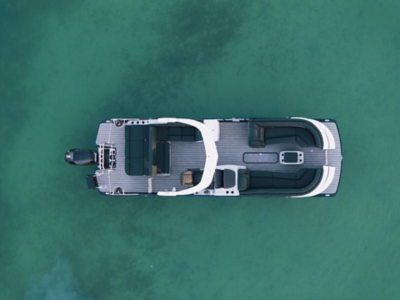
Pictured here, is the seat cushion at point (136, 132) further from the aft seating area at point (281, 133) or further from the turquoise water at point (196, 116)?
the aft seating area at point (281, 133)

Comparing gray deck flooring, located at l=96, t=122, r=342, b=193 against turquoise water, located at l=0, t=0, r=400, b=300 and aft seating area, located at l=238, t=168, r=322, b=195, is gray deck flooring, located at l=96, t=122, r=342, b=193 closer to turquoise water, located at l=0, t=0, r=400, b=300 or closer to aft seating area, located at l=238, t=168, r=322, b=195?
aft seating area, located at l=238, t=168, r=322, b=195

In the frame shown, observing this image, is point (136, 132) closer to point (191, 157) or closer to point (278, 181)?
point (191, 157)

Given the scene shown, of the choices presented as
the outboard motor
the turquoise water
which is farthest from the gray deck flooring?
the turquoise water

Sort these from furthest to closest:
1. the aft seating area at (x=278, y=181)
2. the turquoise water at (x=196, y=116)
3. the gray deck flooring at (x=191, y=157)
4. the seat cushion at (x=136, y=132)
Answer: the turquoise water at (x=196, y=116) → the seat cushion at (x=136, y=132) → the gray deck flooring at (x=191, y=157) → the aft seating area at (x=278, y=181)

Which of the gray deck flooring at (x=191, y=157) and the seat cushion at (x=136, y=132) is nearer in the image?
the gray deck flooring at (x=191, y=157)

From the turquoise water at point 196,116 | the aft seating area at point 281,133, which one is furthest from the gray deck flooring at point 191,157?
the turquoise water at point 196,116

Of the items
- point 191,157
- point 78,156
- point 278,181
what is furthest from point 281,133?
point 78,156
